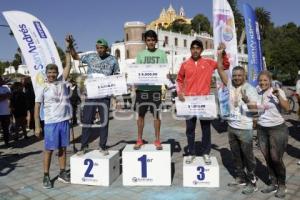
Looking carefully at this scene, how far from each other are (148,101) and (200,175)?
64.4 inches

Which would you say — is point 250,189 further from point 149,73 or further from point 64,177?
point 64,177

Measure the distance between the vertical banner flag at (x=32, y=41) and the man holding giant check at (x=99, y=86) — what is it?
2.22m

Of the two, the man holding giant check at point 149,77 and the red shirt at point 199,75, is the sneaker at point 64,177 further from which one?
the red shirt at point 199,75

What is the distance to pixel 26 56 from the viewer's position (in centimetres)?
805

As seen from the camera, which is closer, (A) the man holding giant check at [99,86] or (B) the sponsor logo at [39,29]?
(A) the man holding giant check at [99,86]

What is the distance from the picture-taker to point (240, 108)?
4.95 meters

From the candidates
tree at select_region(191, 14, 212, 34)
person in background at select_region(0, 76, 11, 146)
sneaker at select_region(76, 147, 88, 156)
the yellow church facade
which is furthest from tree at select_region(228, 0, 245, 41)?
sneaker at select_region(76, 147, 88, 156)

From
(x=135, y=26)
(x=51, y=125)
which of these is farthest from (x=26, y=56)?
(x=135, y=26)

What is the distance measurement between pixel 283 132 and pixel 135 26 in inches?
2737

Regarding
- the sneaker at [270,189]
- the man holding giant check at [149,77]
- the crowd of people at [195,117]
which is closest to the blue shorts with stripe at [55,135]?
the crowd of people at [195,117]

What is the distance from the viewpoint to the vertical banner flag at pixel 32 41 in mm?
7969

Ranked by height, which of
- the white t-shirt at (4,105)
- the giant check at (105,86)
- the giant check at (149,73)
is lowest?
the white t-shirt at (4,105)

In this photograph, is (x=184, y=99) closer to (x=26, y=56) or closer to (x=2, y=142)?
(x=26, y=56)

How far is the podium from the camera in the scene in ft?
17.9
